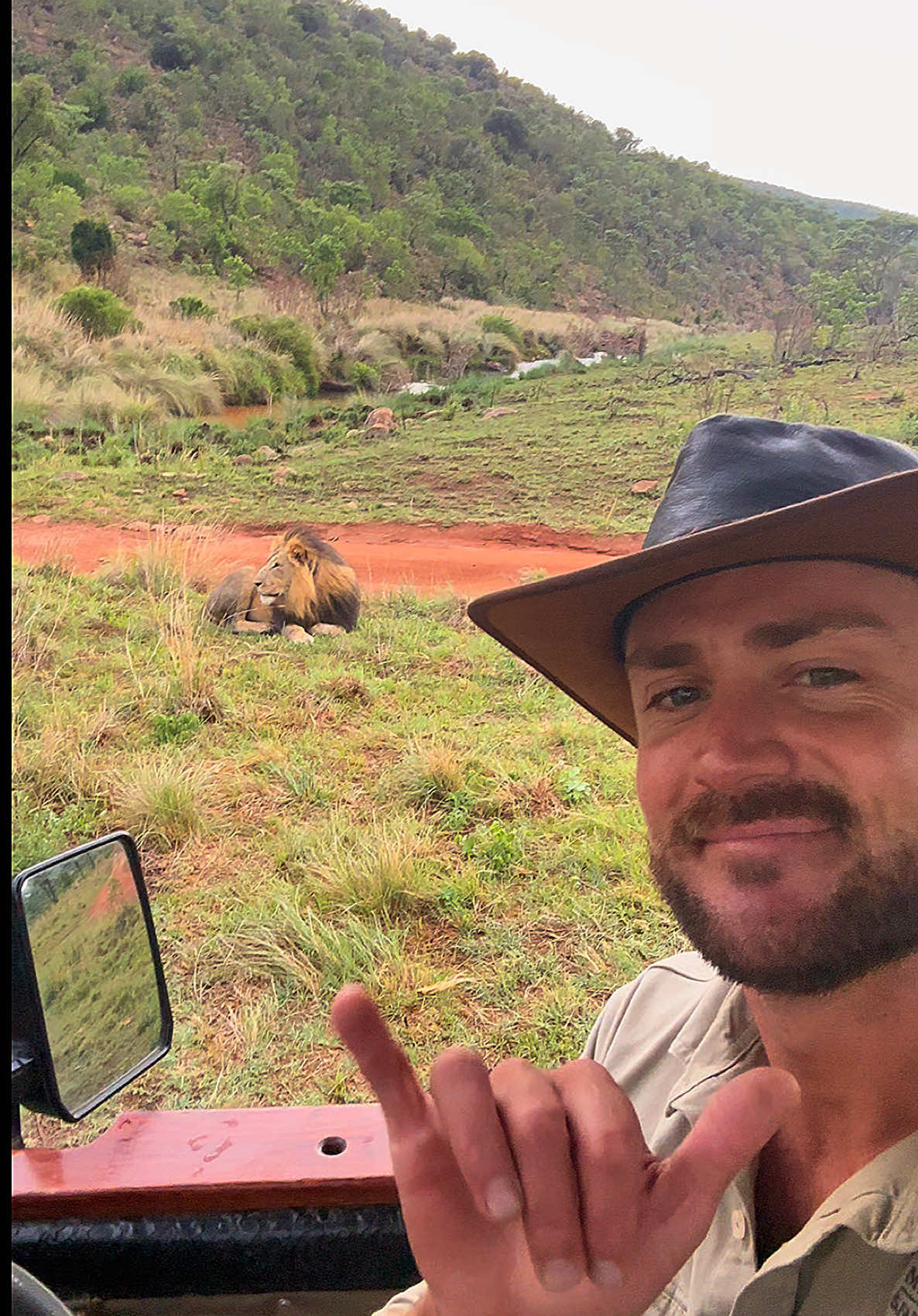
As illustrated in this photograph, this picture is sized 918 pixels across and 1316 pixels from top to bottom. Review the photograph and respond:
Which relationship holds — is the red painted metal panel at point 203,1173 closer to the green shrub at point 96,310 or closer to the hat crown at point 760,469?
the hat crown at point 760,469

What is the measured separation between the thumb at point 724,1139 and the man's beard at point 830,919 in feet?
1.03

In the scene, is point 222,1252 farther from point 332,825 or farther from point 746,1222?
point 332,825

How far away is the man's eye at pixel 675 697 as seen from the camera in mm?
893

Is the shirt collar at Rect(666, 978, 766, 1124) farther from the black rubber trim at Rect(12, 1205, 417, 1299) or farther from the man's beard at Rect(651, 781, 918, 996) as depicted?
the black rubber trim at Rect(12, 1205, 417, 1299)

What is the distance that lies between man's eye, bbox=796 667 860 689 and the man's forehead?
0.03 m

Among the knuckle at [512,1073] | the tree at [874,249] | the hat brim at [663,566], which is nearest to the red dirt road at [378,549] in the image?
the tree at [874,249]

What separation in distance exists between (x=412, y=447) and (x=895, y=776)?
2023 mm

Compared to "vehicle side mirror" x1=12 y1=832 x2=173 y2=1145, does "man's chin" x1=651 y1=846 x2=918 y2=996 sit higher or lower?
higher

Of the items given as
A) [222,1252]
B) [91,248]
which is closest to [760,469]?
[222,1252]

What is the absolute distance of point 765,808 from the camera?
831mm

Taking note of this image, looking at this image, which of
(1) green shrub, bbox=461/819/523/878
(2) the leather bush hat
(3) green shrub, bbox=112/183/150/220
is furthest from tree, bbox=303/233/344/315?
(2) the leather bush hat

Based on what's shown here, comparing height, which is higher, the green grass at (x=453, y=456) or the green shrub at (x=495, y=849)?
the green grass at (x=453, y=456)

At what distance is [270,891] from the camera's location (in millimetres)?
1958

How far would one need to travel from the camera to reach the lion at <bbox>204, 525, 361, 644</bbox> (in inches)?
94.6
